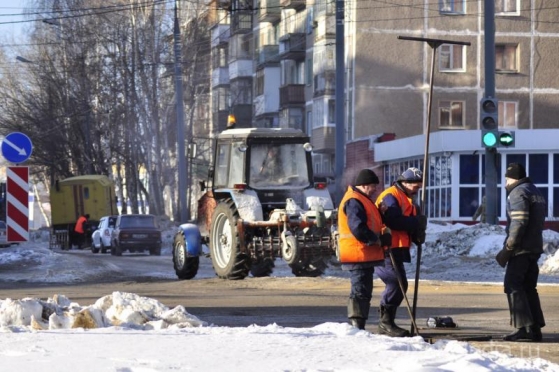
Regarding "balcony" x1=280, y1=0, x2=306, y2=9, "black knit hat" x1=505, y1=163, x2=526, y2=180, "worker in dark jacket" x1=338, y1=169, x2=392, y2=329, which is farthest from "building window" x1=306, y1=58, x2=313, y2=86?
"worker in dark jacket" x1=338, y1=169, x2=392, y2=329

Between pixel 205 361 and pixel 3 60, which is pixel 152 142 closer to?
pixel 3 60

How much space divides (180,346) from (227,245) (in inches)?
565

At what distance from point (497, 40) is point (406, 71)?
4281mm

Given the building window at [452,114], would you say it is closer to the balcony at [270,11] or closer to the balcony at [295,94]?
the balcony at [295,94]

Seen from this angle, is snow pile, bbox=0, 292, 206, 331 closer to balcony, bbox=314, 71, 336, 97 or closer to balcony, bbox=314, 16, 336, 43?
balcony, bbox=314, 16, 336, 43

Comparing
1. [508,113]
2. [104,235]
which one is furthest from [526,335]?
[508,113]

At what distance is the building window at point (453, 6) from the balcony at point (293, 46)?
970 cm

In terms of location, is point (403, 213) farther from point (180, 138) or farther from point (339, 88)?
point (180, 138)

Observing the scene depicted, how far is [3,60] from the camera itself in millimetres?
75062

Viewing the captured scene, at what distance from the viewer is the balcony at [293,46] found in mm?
69938

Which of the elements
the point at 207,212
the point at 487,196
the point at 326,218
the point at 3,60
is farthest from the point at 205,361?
the point at 3,60

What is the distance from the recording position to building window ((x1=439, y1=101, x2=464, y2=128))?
62.0 meters

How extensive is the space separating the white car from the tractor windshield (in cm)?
2728

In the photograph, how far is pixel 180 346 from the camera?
961 cm
